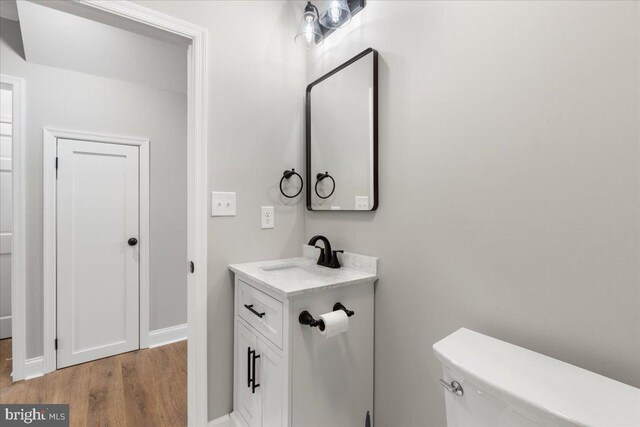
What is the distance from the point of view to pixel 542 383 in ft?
2.22

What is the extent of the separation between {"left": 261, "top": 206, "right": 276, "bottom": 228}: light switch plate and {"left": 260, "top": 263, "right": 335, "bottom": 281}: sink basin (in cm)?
25

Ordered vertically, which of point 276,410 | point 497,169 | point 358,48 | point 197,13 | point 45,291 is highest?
point 197,13

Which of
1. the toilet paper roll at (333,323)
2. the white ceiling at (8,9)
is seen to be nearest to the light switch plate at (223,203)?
the toilet paper roll at (333,323)

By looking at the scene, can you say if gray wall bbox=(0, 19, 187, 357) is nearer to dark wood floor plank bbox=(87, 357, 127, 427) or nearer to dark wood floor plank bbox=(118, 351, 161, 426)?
dark wood floor plank bbox=(118, 351, 161, 426)

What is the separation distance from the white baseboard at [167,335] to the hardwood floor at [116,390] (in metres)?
0.15

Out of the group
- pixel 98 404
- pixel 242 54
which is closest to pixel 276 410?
pixel 98 404

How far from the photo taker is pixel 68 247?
7.50 feet

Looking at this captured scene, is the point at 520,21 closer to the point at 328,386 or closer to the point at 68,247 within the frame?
the point at 328,386

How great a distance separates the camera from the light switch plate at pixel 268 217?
1681 mm

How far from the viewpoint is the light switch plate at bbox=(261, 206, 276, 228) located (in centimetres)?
168

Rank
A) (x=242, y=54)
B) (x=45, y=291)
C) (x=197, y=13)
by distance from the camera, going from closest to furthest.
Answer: (x=197, y=13) < (x=242, y=54) < (x=45, y=291)

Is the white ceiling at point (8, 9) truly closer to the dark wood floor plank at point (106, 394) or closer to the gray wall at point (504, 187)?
the gray wall at point (504, 187)

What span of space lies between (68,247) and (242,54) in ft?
6.69

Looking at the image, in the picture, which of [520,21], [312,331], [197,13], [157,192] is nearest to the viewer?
[520,21]
